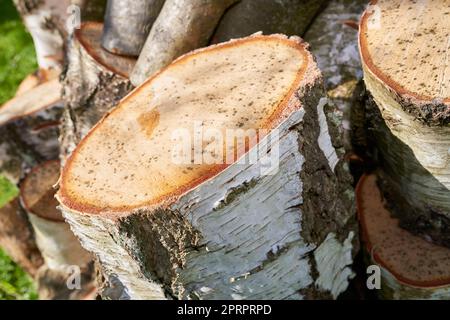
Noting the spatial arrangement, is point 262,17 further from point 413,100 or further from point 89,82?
point 413,100

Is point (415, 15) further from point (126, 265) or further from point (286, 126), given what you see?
point (126, 265)

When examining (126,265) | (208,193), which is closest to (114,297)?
(126,265)

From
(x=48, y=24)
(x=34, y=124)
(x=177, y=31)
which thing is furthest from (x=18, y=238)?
(x=177, y=31)

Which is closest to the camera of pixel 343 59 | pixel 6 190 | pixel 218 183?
pixel 218 183

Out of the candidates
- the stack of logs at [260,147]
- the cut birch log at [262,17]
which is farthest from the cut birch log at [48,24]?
the cut birch log at [262,17]

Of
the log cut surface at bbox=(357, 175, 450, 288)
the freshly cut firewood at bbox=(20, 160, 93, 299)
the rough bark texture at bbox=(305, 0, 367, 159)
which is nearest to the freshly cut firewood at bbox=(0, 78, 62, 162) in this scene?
the freshly cut firewood at bbox=(20, 160, 93, 299)

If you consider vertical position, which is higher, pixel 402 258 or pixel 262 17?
pixel 262 17
